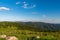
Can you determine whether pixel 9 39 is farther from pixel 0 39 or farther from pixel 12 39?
pixel 0 39

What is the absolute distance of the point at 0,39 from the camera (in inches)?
859

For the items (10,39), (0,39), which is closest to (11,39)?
(10,39)

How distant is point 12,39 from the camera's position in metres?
20.7

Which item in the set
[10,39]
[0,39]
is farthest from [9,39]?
[0,39]

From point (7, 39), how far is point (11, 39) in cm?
53

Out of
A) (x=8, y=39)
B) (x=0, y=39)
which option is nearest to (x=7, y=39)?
(x=8, y=39)

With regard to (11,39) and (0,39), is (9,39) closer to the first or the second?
(11,39)

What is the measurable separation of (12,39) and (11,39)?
0.18 metres

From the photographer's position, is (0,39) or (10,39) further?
(0,39)

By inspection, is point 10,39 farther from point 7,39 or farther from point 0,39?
point 0,39

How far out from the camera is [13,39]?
2094 centimetres

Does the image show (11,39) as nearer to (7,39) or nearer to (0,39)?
(7,39)

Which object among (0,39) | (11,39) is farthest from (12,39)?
(0,39)

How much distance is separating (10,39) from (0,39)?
1.98m
